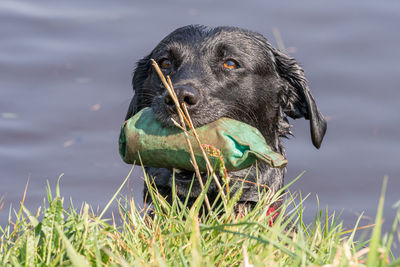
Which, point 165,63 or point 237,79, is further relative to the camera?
point 165,63

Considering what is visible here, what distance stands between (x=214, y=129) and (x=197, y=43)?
1124 millimetres

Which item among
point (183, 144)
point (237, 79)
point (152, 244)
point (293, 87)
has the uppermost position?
point (237, 79)

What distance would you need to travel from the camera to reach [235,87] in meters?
5.21

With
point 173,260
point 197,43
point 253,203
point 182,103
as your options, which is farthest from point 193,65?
point 173,260

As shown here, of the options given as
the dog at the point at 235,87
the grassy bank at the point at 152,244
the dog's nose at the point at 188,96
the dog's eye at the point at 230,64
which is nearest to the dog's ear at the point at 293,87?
the dog at the point at 235,87

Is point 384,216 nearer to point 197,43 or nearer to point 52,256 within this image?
point 197,43

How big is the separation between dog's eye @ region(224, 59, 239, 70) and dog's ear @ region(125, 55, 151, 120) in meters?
0.69

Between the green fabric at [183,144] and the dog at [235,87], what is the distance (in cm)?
38

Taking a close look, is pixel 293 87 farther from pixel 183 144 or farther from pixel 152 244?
pixel 152 244

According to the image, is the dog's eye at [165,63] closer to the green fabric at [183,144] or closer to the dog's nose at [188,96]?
the dog's nose at [188,96]

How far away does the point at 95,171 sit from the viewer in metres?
8.25

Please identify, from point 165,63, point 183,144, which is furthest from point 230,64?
point 183,144

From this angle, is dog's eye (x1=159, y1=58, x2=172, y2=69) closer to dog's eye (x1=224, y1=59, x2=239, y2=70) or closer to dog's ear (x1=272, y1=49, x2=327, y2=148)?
dog's eye (x1=224, y1=59, x2=239, y2=70)

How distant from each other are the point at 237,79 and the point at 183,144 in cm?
111
